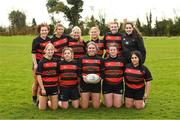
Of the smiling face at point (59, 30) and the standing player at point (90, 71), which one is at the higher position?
the smiling face at point (59, 30)

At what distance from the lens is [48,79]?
8.87 meters

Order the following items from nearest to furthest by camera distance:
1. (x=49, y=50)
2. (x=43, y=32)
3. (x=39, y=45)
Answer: (x=49, y=50)
(x=43, y=32)
(x=39, y=45)

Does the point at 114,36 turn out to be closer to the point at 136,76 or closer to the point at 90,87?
the point at 136,76

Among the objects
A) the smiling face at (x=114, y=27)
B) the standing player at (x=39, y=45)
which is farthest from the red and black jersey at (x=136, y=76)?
the standing player at (x=39, y=45)

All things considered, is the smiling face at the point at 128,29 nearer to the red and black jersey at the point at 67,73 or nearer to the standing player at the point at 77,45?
the standing player at the point at 77,45

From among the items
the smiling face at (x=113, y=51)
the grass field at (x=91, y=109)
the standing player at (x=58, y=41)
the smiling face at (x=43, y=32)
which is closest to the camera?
the grass field at (x=91, y=109)

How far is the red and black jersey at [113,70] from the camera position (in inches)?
356

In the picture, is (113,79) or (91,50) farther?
(113,79)

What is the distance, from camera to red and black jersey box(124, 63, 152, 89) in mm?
8922

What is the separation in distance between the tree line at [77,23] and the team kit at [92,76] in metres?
46.1

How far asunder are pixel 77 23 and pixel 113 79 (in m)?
63.7

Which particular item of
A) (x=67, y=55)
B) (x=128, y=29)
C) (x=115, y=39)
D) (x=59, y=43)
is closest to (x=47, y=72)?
(x=67, y=55)

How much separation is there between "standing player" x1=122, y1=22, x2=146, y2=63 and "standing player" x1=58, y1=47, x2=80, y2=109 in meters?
1.16

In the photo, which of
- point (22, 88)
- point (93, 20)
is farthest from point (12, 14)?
point (22, 88)
